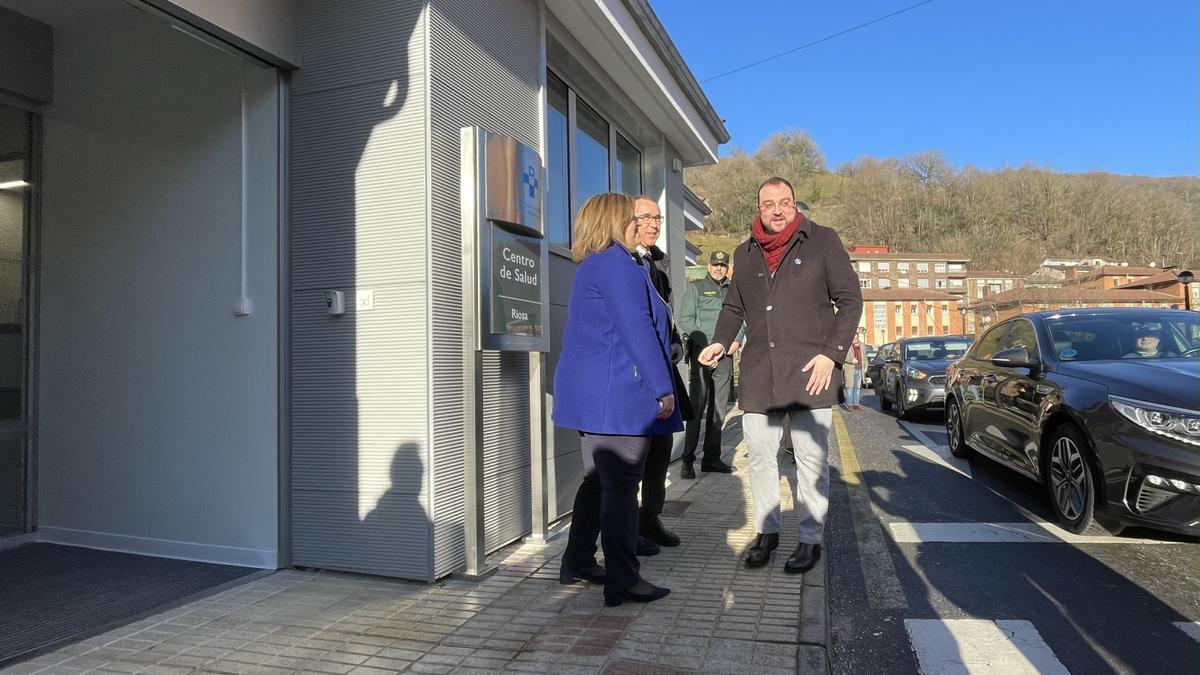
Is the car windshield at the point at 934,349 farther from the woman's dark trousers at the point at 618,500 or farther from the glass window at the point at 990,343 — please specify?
the woman's dark trousers at the point at 618,500

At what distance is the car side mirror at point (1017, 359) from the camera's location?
17.7ft

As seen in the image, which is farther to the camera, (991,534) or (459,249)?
Result: (991,534)

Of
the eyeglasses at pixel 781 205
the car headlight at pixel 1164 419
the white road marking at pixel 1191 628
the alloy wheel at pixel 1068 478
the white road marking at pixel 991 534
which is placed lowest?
the white road marking at pixel 1191 628

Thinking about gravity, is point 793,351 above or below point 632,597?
above

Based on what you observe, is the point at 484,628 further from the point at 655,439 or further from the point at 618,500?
the point at 655,439

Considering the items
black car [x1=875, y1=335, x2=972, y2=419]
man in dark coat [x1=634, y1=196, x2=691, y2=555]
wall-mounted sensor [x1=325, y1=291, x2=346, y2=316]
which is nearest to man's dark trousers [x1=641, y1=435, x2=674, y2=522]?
man in dark coat [x1=634, y1=196, x2=691, y2=555]

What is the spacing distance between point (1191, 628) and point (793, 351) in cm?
199

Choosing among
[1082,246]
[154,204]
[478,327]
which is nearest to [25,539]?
[154,204]

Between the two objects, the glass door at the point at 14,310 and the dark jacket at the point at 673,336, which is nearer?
the dark jacket at the point at 673,336

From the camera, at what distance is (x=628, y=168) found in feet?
27.4

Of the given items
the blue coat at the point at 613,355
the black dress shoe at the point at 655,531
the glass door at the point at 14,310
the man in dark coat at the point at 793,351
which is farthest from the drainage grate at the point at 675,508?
the glass door at the point at 14,310

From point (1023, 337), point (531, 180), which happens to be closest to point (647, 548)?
point (531, 180)

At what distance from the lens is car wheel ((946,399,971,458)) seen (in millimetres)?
7620

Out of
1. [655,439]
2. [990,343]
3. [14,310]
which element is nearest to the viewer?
[655,439]
